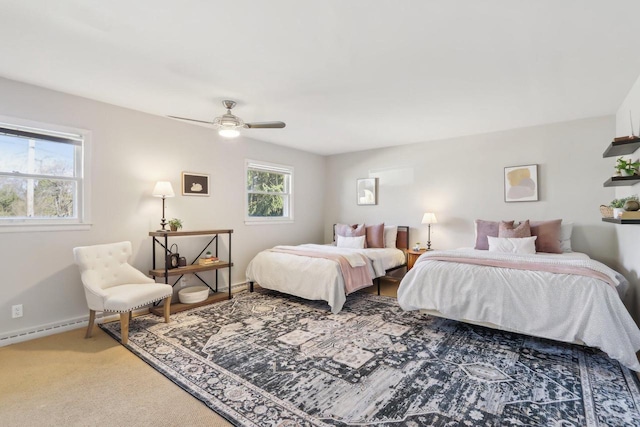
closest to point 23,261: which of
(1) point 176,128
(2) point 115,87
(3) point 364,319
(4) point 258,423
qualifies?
(2) point 115,87

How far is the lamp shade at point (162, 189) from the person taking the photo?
377 cm

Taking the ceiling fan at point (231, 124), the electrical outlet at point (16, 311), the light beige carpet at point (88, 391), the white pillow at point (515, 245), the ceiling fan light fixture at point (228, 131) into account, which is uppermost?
the ceiling fan at point (231, 124)

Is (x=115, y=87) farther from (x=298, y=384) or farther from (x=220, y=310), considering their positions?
(x=298, y=384)

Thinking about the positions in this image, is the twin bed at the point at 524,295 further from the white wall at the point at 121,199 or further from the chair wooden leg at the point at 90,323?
the chair wooden leg at the point at 90,323

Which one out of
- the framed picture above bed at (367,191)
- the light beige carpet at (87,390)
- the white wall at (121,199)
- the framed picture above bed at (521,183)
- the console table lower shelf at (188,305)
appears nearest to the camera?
the light beige carpet at (87,390)

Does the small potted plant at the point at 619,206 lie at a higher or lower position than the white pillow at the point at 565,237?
higher

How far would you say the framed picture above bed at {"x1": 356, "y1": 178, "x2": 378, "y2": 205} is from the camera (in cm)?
598

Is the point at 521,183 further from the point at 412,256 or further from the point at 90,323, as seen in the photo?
the point at 90,323

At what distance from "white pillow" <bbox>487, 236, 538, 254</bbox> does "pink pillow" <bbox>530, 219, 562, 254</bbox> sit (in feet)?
0.34

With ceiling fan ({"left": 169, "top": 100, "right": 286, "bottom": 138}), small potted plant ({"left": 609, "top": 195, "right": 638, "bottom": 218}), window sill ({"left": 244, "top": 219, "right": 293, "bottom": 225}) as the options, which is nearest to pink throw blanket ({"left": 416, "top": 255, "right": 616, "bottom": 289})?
small potted plant ({"left": 609, "top": 195, "right": 638, "bottom": 218})

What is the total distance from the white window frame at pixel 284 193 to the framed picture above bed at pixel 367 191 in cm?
134

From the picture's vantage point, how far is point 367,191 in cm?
606

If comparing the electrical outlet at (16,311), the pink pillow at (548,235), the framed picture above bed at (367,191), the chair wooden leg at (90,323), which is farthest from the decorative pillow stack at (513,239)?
the electrical outlet at (16,311)

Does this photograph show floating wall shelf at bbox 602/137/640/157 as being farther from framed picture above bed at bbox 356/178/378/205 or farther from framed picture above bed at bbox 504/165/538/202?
framed picture above bed at bbox 356/178/378/205
